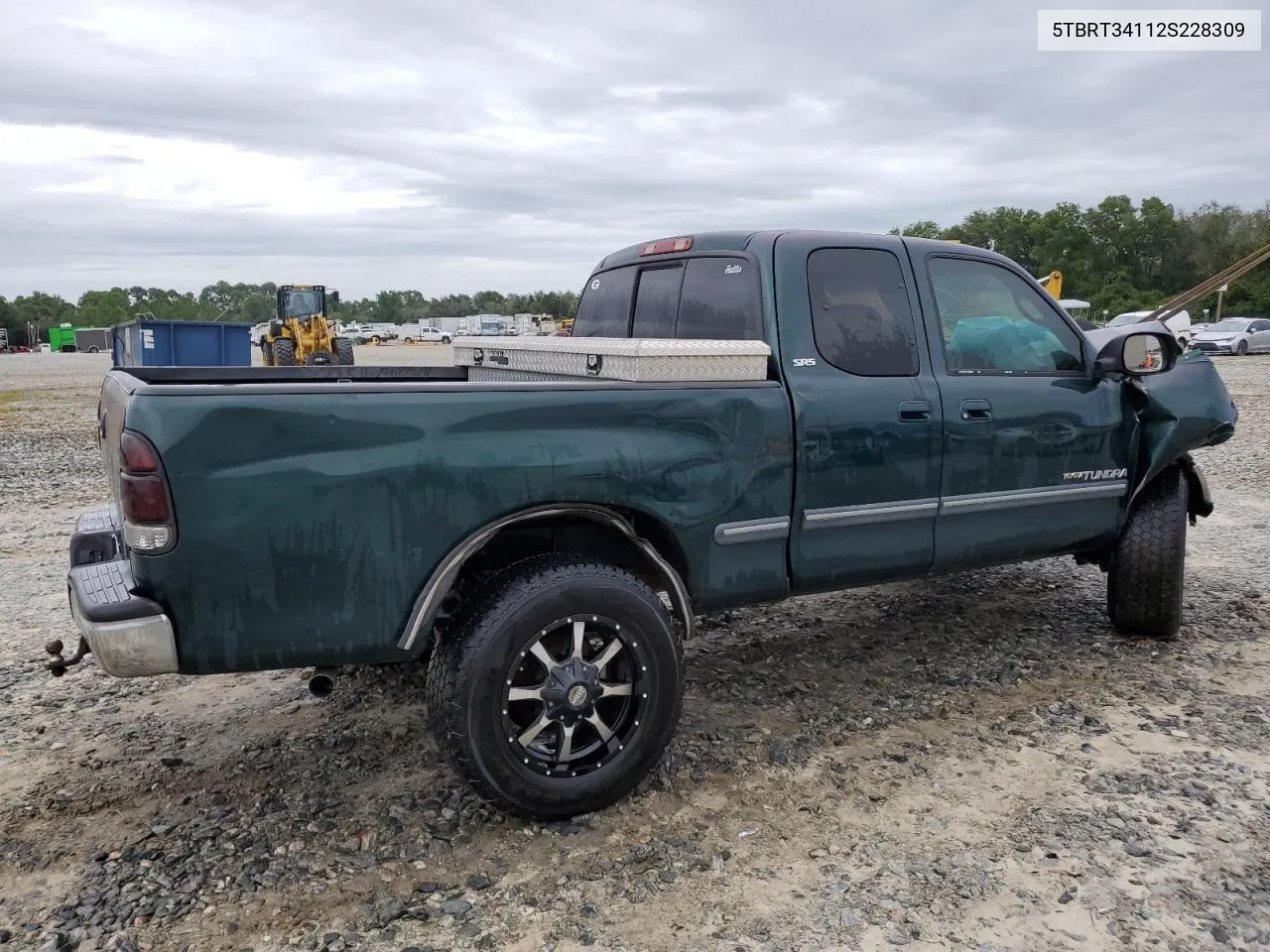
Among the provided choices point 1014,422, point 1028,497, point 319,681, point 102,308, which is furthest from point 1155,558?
point 102,308

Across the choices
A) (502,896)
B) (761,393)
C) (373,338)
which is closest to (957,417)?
(761,393)

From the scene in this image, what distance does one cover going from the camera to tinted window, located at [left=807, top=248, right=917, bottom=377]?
389 cm

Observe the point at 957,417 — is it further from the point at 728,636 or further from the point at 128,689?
the point at 128,689

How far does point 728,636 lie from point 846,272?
2.02 m

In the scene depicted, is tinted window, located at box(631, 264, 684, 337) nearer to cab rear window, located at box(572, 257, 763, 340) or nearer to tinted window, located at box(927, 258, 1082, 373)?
cab rear window, located at box(572, 257, 763, 340)

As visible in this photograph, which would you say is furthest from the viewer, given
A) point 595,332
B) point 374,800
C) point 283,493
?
point 595,332

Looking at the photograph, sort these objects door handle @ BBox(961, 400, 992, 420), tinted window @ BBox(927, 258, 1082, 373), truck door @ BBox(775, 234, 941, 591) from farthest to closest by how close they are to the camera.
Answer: tinted window @ BBox(927, 258, 1082, 373) → door handle @ BBox(961, 400, 992, 420) → truck door @ BBox(775, 234, 941, 591)

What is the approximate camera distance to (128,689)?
14.4ft

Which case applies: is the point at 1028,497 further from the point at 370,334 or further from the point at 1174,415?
the point at 370,334

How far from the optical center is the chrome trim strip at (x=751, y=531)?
3508mm

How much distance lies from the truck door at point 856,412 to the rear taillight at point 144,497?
213 cm

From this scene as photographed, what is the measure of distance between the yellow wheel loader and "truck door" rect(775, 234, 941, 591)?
69.2 feet

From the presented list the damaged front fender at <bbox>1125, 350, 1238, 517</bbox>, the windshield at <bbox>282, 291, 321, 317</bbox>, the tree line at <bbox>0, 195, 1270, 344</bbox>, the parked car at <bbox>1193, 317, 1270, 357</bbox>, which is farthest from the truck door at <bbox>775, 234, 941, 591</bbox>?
the tree line at <bbox>0, 195, 1270, 344</bbox>

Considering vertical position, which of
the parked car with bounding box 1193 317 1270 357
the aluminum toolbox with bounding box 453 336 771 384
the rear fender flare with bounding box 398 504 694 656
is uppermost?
the parked car with bounding box 1193 317 1270 357
